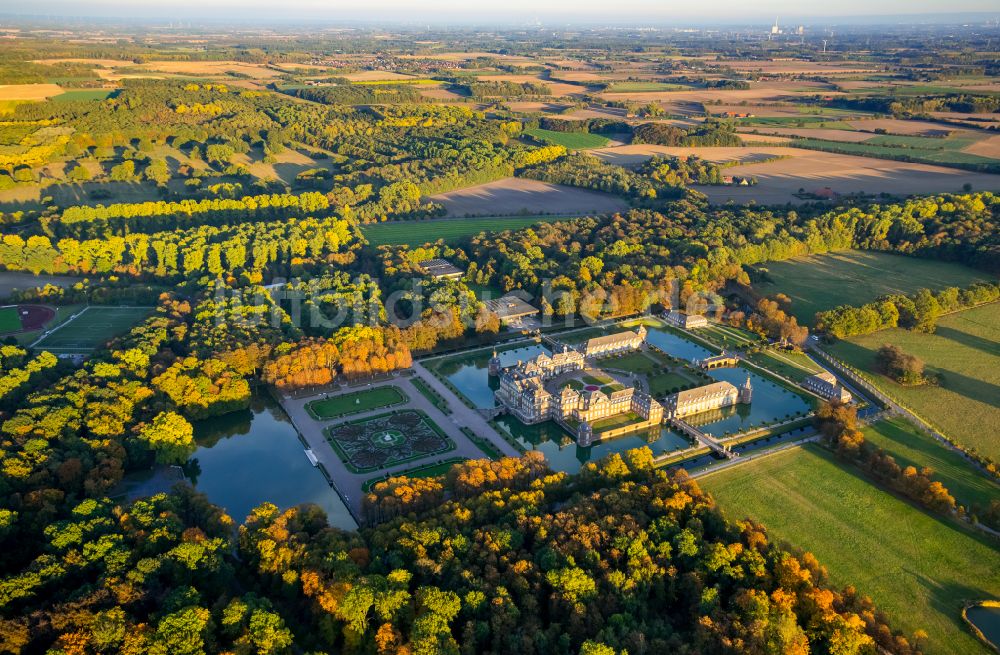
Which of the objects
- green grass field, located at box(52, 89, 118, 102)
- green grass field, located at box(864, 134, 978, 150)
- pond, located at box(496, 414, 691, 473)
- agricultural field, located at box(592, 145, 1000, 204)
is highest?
green grass field, located at box(52, 89, 118, 102)

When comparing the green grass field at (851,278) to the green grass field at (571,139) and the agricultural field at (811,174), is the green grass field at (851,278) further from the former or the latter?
the green grass field at (571,139)

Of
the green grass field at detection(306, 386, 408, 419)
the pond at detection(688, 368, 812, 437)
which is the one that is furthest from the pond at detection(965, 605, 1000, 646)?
the green grass field at detection(306, 386, 408, 419)

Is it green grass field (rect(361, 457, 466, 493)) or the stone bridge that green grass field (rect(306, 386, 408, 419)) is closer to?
green grass field (rect(361, 457, 466, 493))

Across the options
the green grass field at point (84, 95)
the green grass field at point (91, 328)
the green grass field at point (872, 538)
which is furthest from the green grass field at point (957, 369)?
the green grass field at point (84, 95)

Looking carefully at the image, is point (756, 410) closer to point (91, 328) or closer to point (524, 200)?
point (91, 328)

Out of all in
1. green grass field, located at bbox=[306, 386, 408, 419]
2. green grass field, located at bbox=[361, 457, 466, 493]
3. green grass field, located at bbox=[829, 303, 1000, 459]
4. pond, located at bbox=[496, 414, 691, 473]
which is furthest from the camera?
green grass field, located at bbox=[306, 386, 408, 419]

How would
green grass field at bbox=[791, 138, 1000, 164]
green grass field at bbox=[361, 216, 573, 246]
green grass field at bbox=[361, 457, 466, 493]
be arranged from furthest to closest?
green grass field at bbox=[791, 138, 1000, 164]
green grass field at bbox=[361, 216, 573, 246]
green grass field at bbox=[361, 457, 466, 493]

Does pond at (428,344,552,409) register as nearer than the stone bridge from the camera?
No
